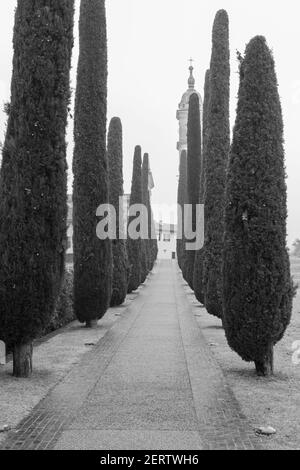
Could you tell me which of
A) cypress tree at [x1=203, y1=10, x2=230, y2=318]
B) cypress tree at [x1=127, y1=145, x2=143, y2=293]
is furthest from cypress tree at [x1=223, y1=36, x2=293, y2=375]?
cypress tree at [x1=127, y1=145, x2=143, y2=293]

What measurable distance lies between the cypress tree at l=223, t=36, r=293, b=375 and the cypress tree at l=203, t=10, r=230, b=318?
5965 mm

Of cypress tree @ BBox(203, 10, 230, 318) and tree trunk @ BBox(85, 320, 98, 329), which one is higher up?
cypress tree @ BBox(203, 10, 230, 318)

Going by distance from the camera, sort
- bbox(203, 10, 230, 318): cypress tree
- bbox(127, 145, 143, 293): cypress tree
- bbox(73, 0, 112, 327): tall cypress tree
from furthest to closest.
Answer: bbox(127, 145, 143, 293): cypress tree, bbox(73, 0, 112, 327): tall cypress tree, bbox(203, 10, 230, 318): cypress tree

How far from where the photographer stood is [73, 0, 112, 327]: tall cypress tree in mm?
15508

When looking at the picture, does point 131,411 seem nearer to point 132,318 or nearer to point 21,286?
point 21,286

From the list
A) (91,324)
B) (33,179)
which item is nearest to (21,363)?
(33,179)

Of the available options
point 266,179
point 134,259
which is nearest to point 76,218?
point 266,179

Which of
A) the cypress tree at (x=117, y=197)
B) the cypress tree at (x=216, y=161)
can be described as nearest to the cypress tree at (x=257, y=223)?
the cypress tree at (x=216, y=161)

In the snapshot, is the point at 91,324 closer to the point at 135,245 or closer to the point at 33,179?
the point at 33,179

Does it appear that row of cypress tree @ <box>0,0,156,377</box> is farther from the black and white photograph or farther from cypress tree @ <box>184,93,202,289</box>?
cypress tree @ <box>184,93,202,289</box>

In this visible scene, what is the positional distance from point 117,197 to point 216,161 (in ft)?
21.5

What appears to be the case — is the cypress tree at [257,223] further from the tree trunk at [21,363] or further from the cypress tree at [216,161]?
the cypress tree at [216,161]

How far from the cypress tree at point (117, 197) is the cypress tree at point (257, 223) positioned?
11.2 m
